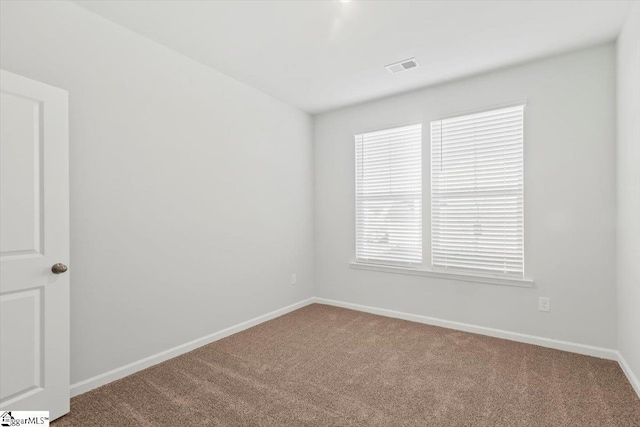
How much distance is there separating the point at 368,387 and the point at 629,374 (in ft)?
6.32

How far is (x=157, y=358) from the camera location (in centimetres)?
275

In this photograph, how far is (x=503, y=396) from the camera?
2.23 meters

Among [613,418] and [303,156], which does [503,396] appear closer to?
[613,418]

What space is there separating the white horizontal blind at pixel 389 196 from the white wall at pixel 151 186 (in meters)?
1.12

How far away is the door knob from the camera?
1983 millimetres

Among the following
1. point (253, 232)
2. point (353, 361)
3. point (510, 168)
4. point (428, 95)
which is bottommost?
point (353, 361)

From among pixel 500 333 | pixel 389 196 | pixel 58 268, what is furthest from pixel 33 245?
pixel 500 333

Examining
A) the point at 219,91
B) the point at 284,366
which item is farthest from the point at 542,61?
the point at 284,366

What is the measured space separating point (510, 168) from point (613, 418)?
2.09 metres

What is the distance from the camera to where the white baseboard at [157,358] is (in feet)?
7.57

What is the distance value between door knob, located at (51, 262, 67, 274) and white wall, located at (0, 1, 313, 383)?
26cm

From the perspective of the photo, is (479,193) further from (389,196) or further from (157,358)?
(157,358)

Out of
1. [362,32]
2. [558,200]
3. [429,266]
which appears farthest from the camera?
[429,266]

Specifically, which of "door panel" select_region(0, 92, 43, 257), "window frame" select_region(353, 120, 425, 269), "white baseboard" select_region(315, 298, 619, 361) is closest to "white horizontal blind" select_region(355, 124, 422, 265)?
Result: "window frame" select_region(353, 120, 425, 269)
